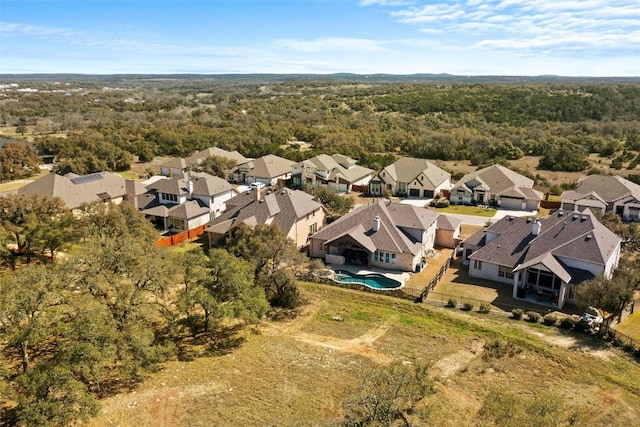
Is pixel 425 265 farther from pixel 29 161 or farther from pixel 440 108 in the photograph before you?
pixel 440 108

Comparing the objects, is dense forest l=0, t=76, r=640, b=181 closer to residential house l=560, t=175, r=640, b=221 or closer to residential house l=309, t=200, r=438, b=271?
residential house l=560, t=175, r=640, b=221

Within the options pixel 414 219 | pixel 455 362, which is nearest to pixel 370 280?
pixel 414 219

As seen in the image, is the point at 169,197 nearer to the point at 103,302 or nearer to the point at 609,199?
the point at 103,302

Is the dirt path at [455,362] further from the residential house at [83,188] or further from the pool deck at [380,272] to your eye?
the residential house at [83,188]

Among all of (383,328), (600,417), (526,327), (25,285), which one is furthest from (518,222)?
(25,285)

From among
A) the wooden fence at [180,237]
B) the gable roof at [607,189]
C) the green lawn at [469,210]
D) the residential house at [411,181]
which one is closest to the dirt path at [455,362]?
the wooden fence at [180,237]
